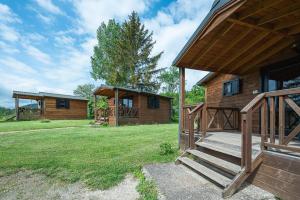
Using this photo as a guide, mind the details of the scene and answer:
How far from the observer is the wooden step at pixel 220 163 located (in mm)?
3204

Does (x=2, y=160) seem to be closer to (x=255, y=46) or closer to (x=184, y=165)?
(x=184, y=165)

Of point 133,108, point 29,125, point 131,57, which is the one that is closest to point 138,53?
point 131,57

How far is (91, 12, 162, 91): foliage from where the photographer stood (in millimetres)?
25891

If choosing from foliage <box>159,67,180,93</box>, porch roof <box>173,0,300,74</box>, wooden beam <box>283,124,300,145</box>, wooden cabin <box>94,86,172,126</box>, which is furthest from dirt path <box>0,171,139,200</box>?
foliage <box>159,67,180,93</box>

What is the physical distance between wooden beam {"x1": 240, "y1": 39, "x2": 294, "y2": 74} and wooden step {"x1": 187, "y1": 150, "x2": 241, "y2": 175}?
3601 mm

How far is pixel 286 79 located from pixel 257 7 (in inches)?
115

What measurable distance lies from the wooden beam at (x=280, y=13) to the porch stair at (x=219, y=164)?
273 cm

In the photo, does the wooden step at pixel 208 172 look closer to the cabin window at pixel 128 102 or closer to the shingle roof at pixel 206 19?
the shingle roof at pixel 206 19

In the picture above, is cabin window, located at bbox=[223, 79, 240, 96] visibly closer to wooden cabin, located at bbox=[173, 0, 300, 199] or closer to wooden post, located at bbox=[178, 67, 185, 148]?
wooden cabin, located at bbox=[173, 0, 300, 199]

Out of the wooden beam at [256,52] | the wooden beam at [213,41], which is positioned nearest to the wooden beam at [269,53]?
the wooden beam at [256,52]

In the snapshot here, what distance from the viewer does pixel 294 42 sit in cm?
462

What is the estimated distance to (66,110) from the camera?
73.3ft

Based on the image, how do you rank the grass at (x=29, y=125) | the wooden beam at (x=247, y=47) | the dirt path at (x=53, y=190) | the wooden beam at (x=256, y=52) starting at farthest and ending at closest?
the grass at (x=29, y=125) → the wooden beam at (x=256, y=52) → the wooden beam at (x=247, y=47) → the dirt path at (x=53, y=190)

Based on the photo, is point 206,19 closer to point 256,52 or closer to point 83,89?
point 256,52
